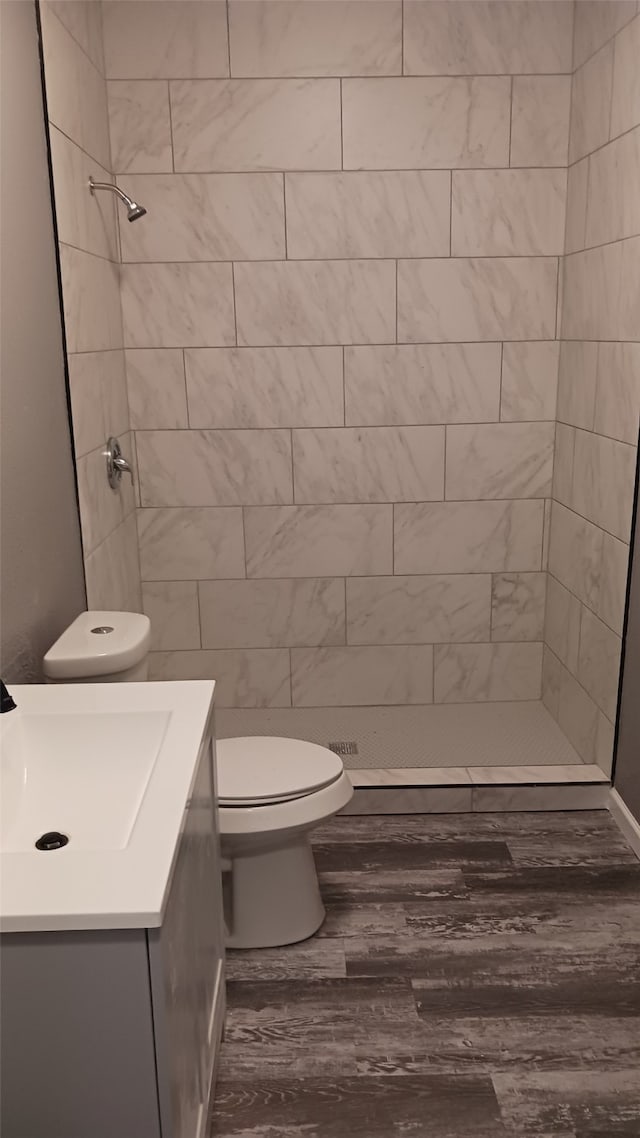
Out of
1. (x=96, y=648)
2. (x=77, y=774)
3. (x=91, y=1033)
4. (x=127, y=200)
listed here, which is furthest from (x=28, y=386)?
(x=91, y=1033)

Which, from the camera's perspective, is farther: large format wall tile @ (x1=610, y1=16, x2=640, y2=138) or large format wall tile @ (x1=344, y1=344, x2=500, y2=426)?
large format wall tile @ (x1=344, y1=344, x2=500, y2=426)

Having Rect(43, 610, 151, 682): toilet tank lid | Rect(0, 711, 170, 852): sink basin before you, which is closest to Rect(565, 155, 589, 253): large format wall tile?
Rect(43, 610, 151, 682): toilet tank lid

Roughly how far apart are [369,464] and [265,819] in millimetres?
1553

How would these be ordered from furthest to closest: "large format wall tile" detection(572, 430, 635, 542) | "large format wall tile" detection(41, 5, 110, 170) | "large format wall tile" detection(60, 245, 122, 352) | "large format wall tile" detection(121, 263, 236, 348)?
"large format wall tile" detection(121, 263, 236, 348)
"large format wall tile" detection(572, 430, 635, 542)
"large format wall tile" detection(60, 245, 122, 352)
"large format wall tile" detection(41, 5, 110, 170)

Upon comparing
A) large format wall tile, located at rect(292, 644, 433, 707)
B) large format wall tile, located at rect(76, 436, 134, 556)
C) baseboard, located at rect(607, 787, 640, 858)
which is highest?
large format wall tile, located at rect(76, 436, 134, 556)

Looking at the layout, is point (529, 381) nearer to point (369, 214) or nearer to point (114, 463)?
point (369, 214)

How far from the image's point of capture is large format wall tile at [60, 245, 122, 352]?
8.21 feet

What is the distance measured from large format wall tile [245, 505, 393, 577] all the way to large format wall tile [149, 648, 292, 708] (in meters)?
0.33

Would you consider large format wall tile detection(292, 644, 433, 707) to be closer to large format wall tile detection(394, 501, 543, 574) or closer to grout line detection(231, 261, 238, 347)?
large format wall tile detection(394, 501, 543, 574)

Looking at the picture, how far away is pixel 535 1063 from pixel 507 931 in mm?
443

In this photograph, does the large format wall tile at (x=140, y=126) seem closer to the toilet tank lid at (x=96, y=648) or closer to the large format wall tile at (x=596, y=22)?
the large format wall tile at (x=596, y=22)

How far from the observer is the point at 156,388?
10.9 ft

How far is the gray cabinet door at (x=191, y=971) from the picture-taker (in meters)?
1.17

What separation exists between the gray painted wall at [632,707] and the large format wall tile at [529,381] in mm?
833
